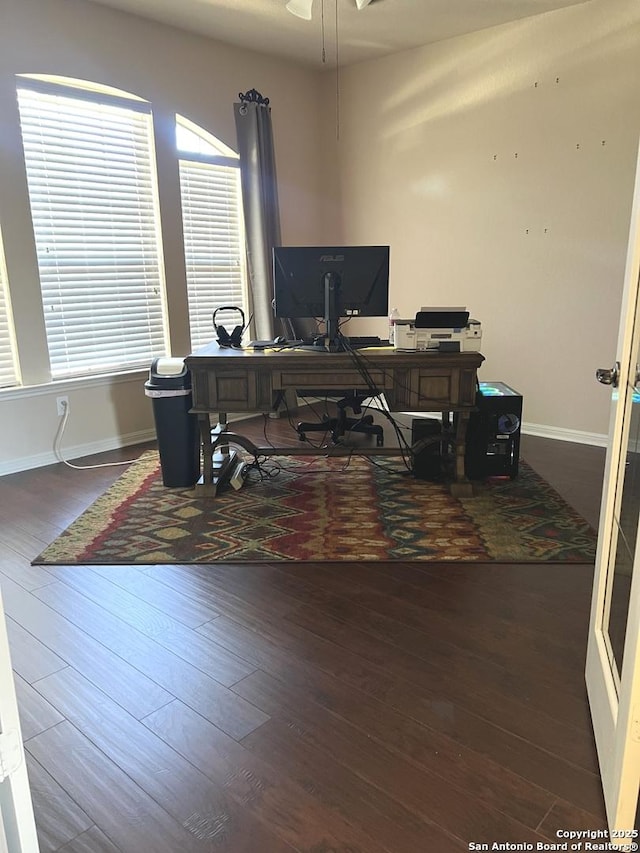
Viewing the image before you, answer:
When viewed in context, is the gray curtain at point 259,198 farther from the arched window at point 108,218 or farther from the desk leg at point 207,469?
the desk leg at point 207,469

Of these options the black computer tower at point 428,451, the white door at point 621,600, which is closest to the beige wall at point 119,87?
the black computer tower at point 428,451

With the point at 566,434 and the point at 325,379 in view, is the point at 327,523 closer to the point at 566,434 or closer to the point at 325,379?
the point at 325,379

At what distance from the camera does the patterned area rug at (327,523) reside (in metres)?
2.64

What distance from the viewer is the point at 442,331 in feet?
10.8

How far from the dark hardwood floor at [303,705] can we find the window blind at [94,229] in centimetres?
207

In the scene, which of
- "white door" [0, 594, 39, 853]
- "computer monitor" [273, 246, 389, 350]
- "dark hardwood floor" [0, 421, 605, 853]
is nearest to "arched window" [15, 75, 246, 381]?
"computer monitor" [273, 246, 389, 350]

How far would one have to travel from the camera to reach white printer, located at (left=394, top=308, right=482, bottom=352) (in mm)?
3275

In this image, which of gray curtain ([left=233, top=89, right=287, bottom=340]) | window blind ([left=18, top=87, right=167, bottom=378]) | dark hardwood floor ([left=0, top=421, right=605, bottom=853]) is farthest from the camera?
gray curtain ([left=233, top=89, right=287, bottom=340])

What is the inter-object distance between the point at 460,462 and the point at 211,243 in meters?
2.79

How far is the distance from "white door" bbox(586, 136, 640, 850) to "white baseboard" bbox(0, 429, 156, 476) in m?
3.46

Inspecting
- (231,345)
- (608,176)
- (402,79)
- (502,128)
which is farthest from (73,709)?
(402,79)

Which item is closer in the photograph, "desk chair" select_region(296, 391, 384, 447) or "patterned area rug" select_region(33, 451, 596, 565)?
"patterned area rug" select_region(33, 451, 596, 565)

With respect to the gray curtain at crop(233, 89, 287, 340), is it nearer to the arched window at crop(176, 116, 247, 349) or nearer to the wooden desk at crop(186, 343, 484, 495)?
the arched window at crop(176, 116, 247, 349)

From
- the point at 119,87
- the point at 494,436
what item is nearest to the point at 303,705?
the point at 494,436
